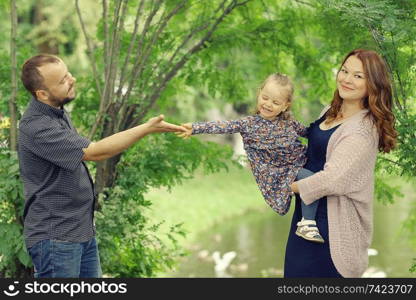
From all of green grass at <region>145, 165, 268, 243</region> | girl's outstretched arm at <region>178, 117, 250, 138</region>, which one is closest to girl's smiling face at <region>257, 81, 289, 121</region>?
girl's outstretched arm at <region>178, 117, 250, 138</region>

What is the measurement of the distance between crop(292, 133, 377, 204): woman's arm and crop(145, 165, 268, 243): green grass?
33.5 ft

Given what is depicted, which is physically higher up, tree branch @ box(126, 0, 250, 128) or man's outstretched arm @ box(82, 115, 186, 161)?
tree branch @ box(126, 0, 250, 128)

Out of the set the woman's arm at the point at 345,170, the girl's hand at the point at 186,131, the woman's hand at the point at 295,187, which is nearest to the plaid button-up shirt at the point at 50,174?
the girl's hand at the point at 186,131

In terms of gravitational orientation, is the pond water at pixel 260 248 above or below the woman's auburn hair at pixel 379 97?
below

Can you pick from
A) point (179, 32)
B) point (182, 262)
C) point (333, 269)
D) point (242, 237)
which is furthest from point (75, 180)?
point (242, 237)

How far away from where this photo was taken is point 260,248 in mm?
12539

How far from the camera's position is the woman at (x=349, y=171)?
128 inches

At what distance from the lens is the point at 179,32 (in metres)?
6.02

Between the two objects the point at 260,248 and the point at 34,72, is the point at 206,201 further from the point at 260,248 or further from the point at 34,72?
the point at 34,72

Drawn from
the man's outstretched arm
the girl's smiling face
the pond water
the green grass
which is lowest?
the pond water

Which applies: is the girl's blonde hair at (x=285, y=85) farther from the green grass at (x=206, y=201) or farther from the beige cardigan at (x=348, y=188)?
the green grass at (x=206, y=201)

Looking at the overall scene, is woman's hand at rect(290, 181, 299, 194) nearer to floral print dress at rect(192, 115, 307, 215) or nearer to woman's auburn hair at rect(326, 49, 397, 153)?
floral print dress at rect(192, 115, 307, 215)

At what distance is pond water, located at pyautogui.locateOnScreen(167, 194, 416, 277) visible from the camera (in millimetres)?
10836

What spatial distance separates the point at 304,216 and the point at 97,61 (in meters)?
3.40
